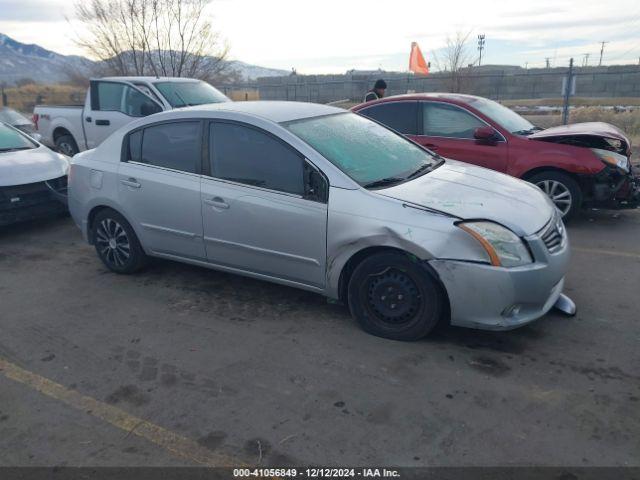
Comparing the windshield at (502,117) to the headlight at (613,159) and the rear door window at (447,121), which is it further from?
the headlight at (613,159)

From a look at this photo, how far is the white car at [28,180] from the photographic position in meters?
6.49

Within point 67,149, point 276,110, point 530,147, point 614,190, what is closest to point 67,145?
point 67,149

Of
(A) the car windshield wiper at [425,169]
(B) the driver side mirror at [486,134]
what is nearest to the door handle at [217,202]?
(A) the car windshield wiper at [425,169]

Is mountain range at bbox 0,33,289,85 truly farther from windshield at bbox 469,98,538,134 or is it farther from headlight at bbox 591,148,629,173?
headlight at bbox 591,148,629,173

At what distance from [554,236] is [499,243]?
2.03ft

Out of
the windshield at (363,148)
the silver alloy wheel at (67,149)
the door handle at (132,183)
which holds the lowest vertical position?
the silver alloy wheel at (67,149)

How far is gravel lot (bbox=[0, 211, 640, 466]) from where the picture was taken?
2818mm

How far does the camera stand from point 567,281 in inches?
191

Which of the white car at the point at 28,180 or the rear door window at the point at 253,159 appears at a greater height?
the rear door window at the point at 253,159

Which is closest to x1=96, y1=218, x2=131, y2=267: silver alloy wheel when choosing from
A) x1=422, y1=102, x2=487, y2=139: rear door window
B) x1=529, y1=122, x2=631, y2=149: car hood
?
x1=422, y1=102, x2=487, y2=139: rear door window

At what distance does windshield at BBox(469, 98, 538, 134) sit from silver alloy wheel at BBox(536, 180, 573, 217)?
2.68ft

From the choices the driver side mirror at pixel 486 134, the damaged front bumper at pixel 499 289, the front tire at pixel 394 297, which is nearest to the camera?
the damaged front bumper at pixel 499 289

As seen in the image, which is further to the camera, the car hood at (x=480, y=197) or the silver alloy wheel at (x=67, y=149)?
the silver alloy wheel at (x=67, y=149)

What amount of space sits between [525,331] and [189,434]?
2.45 m
